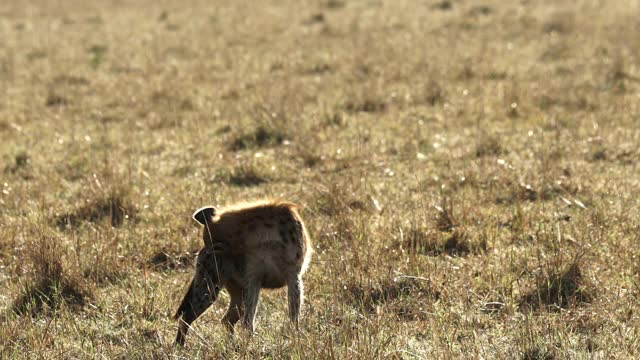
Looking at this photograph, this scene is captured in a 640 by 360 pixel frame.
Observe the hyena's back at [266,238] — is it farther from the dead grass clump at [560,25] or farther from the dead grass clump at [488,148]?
the dead grass clump at [560,25]

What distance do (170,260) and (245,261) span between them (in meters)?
1.83

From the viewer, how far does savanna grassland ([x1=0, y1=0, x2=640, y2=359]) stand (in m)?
5.60

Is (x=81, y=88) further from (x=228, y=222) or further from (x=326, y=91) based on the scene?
(x=228, y=222)

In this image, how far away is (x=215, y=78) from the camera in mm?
14695

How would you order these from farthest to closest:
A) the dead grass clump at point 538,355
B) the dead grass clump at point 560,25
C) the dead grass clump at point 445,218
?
the dead grass clump at point 560,25, the dead grass clump at point 445,218, the dead grass clump at point 538,355

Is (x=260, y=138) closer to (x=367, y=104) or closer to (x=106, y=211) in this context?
(x=367, y=104)

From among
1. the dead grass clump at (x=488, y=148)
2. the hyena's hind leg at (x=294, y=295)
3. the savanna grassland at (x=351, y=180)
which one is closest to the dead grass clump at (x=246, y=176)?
the savanna grassland at (x=351, y=180)

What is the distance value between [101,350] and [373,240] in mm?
2485

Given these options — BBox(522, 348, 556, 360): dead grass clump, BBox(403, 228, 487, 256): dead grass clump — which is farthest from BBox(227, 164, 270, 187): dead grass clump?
BBox(522, 348, 556, 360): dead grass clump

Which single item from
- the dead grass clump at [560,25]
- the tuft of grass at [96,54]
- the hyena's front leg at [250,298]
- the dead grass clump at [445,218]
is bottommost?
the dead grass clump at [560,25]

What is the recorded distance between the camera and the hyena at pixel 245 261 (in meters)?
5.21

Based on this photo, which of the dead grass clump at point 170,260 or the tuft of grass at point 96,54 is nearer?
the dead grass clump at point 170,260

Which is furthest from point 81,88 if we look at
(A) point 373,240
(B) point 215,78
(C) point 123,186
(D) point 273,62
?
(A) point 373,240

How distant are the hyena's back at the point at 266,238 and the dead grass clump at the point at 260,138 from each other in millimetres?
5110
